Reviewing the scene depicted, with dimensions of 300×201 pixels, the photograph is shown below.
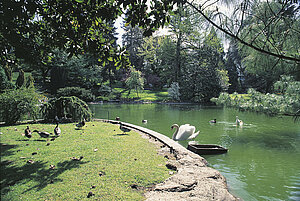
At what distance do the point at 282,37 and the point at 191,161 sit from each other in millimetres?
3261

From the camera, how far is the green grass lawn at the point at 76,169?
9.85 ft

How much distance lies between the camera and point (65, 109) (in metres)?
10.1

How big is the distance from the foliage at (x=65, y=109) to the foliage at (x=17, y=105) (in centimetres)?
65

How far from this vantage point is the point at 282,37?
12.0 ft

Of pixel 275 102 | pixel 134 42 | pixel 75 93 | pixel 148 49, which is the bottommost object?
pixel 275 102

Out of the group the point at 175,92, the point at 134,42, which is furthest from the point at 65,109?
the point at 134,42

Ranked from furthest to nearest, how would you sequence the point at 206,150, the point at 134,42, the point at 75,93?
the point at 134,42 → the point at 75,93 → the point at 206,150

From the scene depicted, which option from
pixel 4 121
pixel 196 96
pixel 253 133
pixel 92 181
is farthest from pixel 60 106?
pixel 196 96

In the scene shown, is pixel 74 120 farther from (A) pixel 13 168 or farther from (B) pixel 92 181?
(B) pixel 92 181

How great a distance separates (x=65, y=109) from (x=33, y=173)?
699 cm

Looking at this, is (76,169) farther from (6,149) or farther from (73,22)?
(73,22)

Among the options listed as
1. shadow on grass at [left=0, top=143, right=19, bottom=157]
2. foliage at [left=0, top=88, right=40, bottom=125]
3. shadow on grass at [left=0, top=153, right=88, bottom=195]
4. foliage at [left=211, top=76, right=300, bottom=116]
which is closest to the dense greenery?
foliage at [left=211, top=76, right=300, bottom=116]

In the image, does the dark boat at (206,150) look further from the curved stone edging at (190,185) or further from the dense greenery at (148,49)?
the dense greenery at (148,49)

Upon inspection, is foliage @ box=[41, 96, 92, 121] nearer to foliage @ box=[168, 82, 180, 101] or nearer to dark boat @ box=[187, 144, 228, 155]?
dark boat @ box=[187, 144, 228, 155]
